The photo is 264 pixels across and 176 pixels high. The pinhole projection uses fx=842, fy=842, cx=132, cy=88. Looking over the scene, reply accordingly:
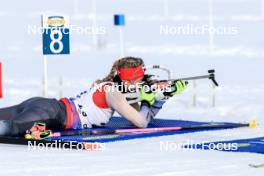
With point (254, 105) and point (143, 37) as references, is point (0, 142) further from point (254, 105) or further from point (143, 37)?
point (143, 37)

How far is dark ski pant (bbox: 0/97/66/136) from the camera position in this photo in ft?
28.8

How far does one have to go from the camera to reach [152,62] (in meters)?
22.6

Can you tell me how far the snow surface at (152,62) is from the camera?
711 centimetres

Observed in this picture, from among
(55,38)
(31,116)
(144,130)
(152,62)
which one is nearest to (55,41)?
(55,38)

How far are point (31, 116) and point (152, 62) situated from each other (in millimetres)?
13932

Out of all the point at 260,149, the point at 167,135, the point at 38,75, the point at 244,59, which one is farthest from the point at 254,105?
the point at 244,59

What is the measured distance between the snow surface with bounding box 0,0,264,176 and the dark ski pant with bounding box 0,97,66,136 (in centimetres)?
67

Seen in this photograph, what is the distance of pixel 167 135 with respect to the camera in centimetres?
918

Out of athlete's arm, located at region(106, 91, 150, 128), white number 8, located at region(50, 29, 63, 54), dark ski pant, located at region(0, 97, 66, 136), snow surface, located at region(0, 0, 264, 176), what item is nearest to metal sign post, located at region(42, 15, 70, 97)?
white number 8, located at region(50, 29, 63, 54)

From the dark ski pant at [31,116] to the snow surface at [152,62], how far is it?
2.21 feet

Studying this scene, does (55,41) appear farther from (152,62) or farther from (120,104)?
(152,62)

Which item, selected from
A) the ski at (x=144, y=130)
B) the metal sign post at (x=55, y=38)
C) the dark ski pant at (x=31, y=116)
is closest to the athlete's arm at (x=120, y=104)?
the ski at (x=144, y=130)

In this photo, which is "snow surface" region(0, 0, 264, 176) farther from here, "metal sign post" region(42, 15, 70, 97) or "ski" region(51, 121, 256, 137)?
"metal sign post" region(42, 15, 70, 97)

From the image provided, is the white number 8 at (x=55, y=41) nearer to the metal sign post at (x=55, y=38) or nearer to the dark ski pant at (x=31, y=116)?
the metal sign post at (x=55, y=38)
